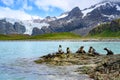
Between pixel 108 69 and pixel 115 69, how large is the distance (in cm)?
96

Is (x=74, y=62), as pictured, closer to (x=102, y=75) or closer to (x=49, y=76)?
(x=49, y=76)

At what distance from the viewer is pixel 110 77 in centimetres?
3127

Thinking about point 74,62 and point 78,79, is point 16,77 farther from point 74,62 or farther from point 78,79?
point 74,62

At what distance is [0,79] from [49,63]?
17.4m

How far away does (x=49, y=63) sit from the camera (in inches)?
1994

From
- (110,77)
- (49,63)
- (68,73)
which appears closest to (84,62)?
(49,63)

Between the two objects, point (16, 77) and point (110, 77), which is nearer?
point (110, 77)

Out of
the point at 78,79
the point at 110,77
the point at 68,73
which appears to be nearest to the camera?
the point at 110,77

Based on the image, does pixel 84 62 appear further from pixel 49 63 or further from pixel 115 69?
pixel 115 69

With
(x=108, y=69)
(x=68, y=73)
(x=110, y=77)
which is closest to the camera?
(x=110, y=77)

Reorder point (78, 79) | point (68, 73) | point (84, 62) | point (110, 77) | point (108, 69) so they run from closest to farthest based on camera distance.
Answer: point (110, 77)
point (78, 79)
point (108, 69)
point (68, 73)
point (84, 62)

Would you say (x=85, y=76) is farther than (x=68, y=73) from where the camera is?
No

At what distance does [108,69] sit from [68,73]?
5.45 m

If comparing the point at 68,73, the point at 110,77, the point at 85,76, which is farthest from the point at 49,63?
the point at 110,77
